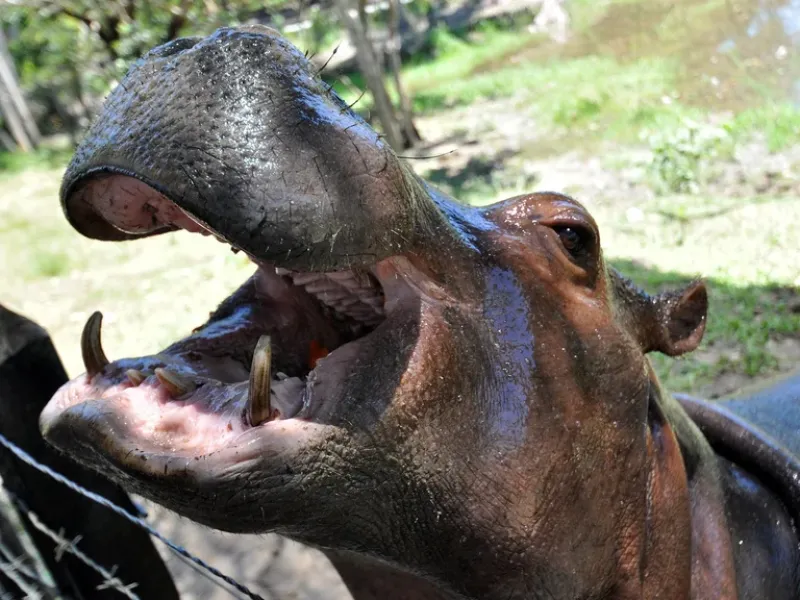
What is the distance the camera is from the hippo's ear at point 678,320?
1.63 m

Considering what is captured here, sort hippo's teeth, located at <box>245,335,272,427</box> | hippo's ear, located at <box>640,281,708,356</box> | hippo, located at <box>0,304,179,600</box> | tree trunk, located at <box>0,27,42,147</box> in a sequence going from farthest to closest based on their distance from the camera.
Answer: tree trunk, located at <box>0,27,42,147</box> → hippo, located at <box>0,304,179,600</box> → hippo's ear, located at <box>640,281,708,356</box> → hippo's teeth, located at <box>245,335,272,427</box>

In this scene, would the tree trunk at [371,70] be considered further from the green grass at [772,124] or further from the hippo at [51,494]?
the hippo at [51,494]

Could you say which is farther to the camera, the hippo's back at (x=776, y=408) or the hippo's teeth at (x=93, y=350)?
the hippo's back at (x=776, y=408)

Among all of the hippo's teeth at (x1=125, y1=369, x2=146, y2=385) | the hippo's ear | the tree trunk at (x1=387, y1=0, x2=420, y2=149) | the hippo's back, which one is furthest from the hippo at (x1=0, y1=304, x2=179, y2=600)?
the tree trunk at (x1=387, y1=0, x2=420, y2=149)

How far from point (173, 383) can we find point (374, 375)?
28cm

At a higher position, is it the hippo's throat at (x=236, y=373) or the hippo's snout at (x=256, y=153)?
→ the hippo's snout at (x=256, y=153)

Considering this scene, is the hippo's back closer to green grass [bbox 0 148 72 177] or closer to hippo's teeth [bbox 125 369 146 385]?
hippo's teeth [bbox 125 369 146 385]

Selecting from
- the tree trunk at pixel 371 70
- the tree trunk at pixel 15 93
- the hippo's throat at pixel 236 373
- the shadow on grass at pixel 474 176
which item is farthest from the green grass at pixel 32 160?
the hippo's throat at pixel 236 373

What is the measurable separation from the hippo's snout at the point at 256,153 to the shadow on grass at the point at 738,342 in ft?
9.46

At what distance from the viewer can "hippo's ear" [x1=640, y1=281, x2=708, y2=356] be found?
1.63 m

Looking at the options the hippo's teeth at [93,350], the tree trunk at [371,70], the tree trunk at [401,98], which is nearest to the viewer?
the hippo's teeth at [93,350]

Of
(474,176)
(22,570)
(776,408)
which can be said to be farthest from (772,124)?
(22,570)

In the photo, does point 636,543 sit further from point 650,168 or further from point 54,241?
point 54,241

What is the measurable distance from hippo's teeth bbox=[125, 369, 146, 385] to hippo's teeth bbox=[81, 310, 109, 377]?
0.27ft
